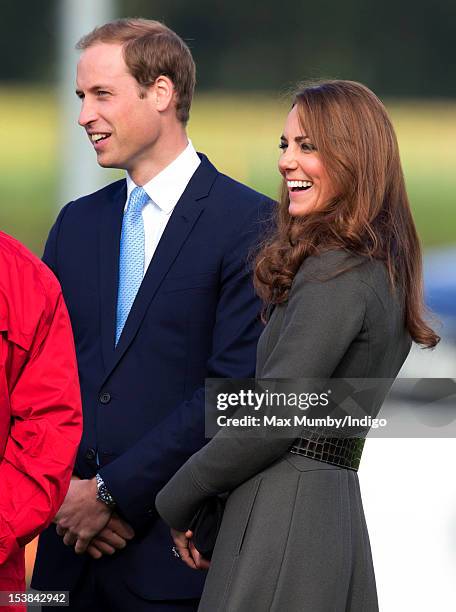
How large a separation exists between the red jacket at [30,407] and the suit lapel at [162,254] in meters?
0.83

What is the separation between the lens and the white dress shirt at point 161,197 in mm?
3408

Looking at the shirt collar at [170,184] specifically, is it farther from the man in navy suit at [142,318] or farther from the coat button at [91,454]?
the coat button at [91,454]

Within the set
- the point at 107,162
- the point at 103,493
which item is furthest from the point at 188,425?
the point at 107,162

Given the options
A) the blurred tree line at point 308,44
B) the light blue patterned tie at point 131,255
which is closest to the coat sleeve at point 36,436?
the light blue patterned tie at point 131,255

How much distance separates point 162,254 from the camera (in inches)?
130

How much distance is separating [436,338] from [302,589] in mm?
658

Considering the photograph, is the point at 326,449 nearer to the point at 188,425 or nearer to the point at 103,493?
the point at 188,425

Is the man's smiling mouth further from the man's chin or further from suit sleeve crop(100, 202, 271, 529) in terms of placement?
suit sleeve crop(100, 202, 271, 529)

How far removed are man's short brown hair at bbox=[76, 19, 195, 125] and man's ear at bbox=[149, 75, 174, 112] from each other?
0.5 inches

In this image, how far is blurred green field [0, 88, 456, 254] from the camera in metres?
11.8

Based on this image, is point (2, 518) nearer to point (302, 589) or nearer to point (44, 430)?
point (44, 430)

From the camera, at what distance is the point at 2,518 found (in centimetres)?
234

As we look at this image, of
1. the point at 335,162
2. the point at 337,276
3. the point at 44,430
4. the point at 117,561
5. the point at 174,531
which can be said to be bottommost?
the point at 117,561

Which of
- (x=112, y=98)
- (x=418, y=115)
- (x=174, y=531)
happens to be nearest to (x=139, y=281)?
(x=112, y=98)
